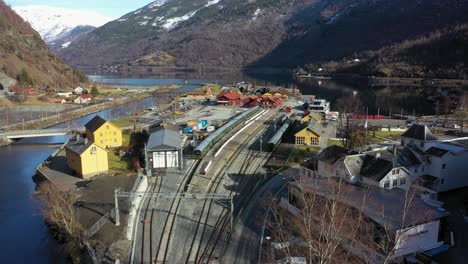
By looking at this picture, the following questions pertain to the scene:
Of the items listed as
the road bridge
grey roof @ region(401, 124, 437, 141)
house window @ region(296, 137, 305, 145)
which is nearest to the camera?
grey roof @ region(401, 124, 437, 141)

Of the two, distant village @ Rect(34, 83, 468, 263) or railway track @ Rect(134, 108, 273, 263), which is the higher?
distant village @ Rect(34, 83, 468, 263)

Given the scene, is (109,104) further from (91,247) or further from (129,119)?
(91,247)

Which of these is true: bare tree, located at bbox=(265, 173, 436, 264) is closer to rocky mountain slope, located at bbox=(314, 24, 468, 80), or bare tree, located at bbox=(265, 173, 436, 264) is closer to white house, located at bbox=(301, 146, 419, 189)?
white house, located at bbox=(301, 146, 419, 189)

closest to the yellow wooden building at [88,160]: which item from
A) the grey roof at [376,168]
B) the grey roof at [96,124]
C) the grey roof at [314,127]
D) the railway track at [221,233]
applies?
the grey roof at [96,124]

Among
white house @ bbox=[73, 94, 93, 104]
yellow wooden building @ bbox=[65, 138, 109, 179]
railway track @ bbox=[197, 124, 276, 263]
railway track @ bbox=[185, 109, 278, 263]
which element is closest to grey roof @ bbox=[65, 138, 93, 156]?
yellow wooden building @ bbox=[65, 138, 109, 179]

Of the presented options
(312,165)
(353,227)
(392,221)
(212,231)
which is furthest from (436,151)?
(212,231)

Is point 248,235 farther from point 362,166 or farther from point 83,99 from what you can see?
point 83,99

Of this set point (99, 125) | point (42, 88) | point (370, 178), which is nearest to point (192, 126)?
point (99, 125)
